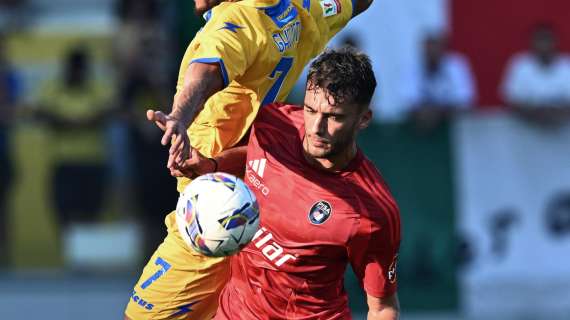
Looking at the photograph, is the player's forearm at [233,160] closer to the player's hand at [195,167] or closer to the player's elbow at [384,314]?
the player's hand at [195,167]

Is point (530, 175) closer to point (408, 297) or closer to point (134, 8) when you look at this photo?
point (408, 297)

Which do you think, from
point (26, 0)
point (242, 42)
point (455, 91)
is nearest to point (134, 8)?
point (26, 0)

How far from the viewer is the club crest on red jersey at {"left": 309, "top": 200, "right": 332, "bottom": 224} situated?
6.03m

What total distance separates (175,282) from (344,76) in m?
1.74

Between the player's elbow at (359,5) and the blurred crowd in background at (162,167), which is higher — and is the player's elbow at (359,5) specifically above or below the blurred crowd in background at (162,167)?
above

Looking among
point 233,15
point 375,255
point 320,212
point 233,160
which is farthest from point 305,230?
point 233,15

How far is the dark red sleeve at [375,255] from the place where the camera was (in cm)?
593

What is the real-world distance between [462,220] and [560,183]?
948mm

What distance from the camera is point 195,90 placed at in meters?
5.54

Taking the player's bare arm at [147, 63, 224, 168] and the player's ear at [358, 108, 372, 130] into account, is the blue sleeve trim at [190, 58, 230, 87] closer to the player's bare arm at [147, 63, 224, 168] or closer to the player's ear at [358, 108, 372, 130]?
the player's bare arm at [147, 63, 224, 168]

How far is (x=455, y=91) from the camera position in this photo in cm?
1104

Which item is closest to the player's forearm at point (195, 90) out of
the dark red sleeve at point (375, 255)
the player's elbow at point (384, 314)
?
the dark red sleeve at point (375, 255)

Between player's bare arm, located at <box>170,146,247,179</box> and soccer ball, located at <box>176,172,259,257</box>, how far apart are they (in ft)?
0.56

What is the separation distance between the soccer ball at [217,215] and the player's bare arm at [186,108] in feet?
0.59
